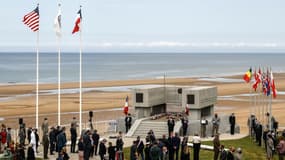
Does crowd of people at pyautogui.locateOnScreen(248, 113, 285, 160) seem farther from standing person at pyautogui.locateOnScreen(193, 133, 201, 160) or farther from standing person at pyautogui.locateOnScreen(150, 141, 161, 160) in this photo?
standing person at pyautogui.locateOnScreen(150, 141, 161, 160)

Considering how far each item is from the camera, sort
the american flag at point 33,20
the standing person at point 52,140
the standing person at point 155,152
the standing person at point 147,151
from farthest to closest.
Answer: the american flag at point 33,20 → the standing person at point 52,140 → the standing person at point 147,151 → the standing person at point 155,152

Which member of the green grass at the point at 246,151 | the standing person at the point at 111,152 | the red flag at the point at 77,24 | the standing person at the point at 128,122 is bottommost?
the green grass at the point at 246,151

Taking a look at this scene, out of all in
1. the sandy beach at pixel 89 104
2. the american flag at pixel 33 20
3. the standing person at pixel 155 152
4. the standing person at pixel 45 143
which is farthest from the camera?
the sandy beach at pixel 89 104

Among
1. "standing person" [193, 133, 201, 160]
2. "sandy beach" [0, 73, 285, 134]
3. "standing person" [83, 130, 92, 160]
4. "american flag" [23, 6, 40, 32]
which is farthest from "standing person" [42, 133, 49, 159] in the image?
"sandy beach" [0, 73, 285, 134]

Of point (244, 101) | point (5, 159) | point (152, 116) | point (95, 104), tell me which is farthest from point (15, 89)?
point (5, 159)

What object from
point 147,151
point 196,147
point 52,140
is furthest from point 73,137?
point 196,147

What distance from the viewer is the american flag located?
2711cm

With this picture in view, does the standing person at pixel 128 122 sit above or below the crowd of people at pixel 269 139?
above

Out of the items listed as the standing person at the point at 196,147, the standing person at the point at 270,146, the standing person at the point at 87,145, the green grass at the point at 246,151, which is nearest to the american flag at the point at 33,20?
the green grass at the point at 246,151

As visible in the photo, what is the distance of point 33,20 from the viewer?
27266mm

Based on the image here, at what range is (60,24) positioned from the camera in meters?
27.9

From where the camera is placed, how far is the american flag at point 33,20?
27.1 metres

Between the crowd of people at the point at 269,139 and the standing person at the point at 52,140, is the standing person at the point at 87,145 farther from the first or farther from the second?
the crowd of people at the point at 269,139

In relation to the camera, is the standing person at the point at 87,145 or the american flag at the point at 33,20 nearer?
the standing person at the point at 87,145
